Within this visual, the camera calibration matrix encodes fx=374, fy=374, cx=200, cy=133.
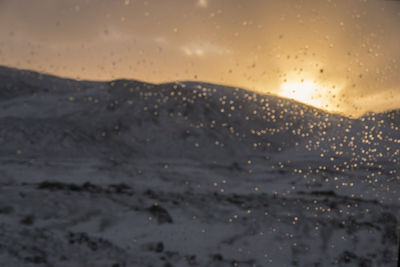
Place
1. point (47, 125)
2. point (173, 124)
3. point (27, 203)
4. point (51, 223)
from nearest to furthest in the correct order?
point (51, 223)
point (27, 203)
point (47, 125)
point (173, 124)

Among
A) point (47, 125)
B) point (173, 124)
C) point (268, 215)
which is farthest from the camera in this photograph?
point (173, 124)

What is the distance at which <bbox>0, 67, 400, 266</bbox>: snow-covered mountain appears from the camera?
159 inches

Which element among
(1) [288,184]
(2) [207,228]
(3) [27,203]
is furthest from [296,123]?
(3) [27,203]

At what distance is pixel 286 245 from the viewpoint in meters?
4.38

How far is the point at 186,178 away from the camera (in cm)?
724

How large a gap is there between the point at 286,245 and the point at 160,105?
669 centimetres

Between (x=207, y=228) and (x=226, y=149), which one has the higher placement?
(x=226, y=149)

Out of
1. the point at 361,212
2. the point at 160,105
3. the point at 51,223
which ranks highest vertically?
the point at 160,105

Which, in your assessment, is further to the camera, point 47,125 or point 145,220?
point 47,125

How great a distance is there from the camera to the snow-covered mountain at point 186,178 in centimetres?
403

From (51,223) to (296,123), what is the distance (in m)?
7.39

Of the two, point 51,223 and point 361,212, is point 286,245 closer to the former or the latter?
point 361,212

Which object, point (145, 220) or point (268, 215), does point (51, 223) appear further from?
point (268, 215)

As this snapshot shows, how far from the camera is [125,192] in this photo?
5.86 meters
